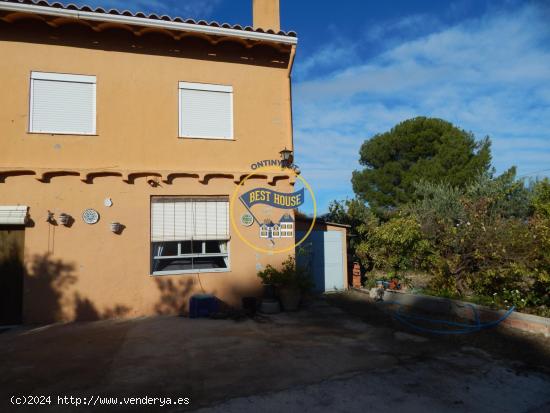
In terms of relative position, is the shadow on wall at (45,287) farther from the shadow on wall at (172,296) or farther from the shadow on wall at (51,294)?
the shadow on wall at (172,296)

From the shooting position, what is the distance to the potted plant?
8320mm

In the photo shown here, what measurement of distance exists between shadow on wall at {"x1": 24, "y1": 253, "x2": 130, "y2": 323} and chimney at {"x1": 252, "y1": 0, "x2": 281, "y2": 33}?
7.21 meters

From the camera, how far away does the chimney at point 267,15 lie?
9.51 metres

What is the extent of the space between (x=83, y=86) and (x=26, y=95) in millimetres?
1096

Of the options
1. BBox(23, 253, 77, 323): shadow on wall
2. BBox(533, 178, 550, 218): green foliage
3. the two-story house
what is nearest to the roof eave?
the two-story house

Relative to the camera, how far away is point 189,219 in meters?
8.39

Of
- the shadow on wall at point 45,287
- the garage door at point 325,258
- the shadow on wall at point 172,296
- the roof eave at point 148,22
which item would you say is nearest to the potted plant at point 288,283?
the shadow on wall at point 172,296

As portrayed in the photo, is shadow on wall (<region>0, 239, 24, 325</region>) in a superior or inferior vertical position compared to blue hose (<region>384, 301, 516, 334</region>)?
superior

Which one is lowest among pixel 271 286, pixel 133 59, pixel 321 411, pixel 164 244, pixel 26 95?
pixel 321 411

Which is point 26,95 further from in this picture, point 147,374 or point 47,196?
point 147,374

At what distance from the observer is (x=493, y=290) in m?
8.08

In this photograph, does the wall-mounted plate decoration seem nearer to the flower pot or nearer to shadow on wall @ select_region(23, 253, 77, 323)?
shadow on wall @ select_region(23, 253, 77, 323)

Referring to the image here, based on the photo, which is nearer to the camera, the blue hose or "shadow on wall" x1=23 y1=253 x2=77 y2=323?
the blue hose

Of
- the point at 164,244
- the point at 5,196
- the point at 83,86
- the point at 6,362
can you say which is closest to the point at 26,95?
the point at 83,86
